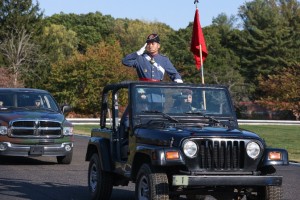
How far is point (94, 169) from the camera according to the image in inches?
428

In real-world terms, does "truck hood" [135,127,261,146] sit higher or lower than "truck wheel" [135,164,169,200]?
higher

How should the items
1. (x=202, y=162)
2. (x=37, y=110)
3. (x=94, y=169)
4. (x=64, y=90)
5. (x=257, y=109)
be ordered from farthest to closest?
(x=257, y=109) < (x=64, y=90) < (x=37, y=110) < (x=94, y=169) < (x=202, y=162)

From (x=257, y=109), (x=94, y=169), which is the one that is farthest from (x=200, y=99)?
(x=257, y=109)

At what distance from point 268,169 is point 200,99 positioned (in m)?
1.59

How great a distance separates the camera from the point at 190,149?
855cm

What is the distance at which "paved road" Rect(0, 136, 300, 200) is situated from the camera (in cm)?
1160

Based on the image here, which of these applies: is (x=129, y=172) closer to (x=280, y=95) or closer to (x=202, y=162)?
(x=202, y=162)

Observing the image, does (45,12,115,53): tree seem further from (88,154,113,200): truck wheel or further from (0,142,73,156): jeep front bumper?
(88,154,113,200): truck wheel

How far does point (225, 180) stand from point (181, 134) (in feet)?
2.42

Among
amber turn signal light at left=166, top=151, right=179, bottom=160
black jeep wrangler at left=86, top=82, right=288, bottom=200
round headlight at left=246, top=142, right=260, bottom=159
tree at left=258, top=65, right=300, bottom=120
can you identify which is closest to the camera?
amber turn signal light at left=166, top=151, right=179, bottom=160

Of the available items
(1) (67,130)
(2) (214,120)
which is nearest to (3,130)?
(1) (67,130)

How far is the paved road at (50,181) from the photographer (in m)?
11.6

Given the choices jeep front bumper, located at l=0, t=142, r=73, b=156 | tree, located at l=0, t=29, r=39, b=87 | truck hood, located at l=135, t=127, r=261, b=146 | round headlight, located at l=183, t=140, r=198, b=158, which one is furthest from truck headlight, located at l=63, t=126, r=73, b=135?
tree, located at l=0, t=29, r=39, b=87

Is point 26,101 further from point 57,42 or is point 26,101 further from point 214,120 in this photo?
point 57,42
